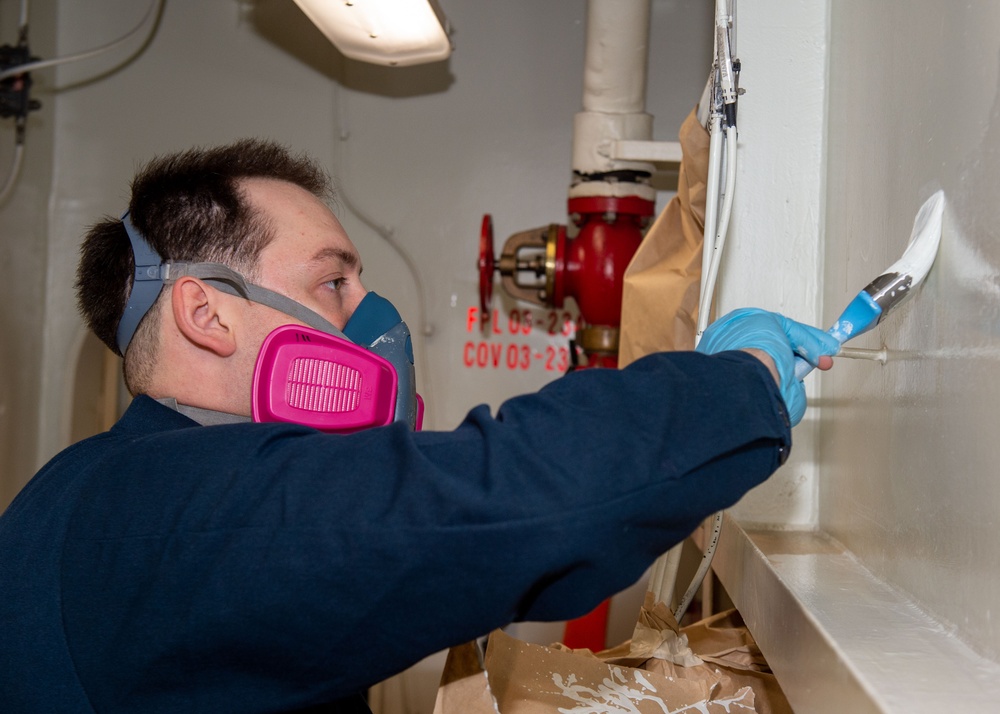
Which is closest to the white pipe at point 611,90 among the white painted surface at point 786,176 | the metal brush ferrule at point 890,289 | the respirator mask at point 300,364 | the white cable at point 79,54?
the white painted surface at point 786,176

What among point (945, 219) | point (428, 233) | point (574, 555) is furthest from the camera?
point (428, 233)

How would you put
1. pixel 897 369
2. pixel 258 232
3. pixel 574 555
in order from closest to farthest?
pixel 574 555 → pixel 897 369 → pixel 258 232

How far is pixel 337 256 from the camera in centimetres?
102

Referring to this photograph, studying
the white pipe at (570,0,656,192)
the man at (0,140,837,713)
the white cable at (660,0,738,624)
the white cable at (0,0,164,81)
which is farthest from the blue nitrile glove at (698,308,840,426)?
the white cable at (0,0,164,81)

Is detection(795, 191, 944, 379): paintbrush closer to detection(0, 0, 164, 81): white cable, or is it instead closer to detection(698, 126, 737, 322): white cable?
detection(698, 126, 737, 322): white cable

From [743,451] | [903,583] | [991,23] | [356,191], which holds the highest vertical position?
[356,191]

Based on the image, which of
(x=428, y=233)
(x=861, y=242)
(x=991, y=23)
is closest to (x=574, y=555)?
(x=991, y=23)

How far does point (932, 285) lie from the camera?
2.53 ft

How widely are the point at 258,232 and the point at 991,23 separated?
74 centimetres

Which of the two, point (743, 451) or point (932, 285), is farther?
point (932, 285)

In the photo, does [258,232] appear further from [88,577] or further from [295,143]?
[295,143]

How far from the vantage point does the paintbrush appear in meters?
0.75

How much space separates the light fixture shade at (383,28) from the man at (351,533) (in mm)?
1329

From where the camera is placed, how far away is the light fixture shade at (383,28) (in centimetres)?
180
